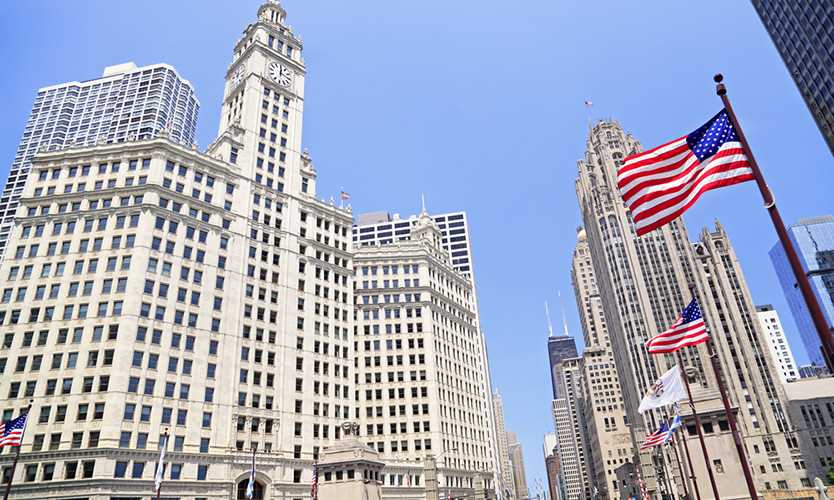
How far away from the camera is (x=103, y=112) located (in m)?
170

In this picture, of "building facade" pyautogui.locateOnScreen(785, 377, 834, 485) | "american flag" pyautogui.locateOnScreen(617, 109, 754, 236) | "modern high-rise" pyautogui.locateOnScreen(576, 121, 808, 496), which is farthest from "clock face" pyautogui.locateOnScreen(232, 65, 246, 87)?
"building facade" pyautogui.locateOnScreen(785, 377, 834, 485)

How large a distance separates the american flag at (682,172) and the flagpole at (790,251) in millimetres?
615

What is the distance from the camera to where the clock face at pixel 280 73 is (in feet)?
331

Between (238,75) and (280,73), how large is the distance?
797cm

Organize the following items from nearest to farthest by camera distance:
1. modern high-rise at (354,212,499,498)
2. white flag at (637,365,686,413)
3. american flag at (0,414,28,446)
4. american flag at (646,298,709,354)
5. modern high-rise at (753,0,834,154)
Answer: american flag at (646,298,709,354)
white flag at (637,365,686,413)
american flag at (0,414,28,446)
modern high-rise at (354,212,499,498)
modern high-rise at (753,0,834,154)

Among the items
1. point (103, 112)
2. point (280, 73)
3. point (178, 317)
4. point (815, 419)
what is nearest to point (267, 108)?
point (280, 73)

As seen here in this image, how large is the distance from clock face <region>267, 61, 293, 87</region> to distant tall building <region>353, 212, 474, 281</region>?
7510cm

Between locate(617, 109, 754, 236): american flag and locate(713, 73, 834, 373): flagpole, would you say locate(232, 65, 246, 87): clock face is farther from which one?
locate(713, 73, 834, 373): flagpole

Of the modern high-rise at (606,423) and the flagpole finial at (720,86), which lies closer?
the flagpole finial at (720,86)

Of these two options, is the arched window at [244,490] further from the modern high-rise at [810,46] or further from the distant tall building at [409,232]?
the modern high-rise at [810,46]

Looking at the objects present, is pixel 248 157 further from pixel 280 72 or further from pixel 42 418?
pixel 42 418

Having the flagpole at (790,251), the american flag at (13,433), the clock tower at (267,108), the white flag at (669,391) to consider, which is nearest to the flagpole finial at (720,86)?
the flagpole at (790,251)

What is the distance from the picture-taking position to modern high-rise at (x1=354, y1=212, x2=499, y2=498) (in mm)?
98500

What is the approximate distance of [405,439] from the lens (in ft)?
324
